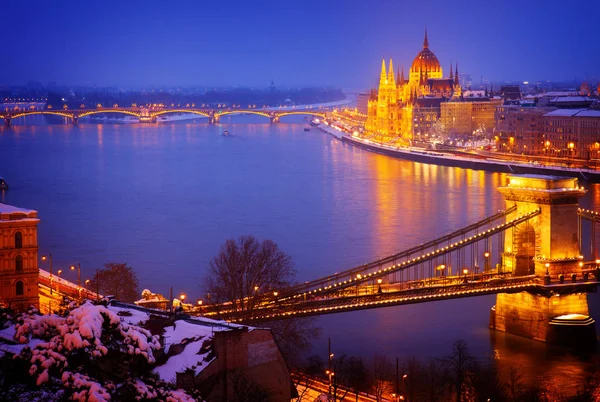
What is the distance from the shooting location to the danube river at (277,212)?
11.5m

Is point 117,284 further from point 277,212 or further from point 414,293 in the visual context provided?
point 277,212

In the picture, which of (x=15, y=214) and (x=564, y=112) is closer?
(x=15, y=214)

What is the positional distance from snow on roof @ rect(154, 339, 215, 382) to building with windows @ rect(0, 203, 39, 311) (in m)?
4.40

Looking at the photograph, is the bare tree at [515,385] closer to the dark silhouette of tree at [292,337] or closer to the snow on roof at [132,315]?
the dark silhouette of tree at [292,337]

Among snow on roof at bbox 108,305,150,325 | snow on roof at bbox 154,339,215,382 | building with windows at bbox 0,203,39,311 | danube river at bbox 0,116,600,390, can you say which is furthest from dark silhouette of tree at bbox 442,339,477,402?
building with windows at bbox 0,203,39,311

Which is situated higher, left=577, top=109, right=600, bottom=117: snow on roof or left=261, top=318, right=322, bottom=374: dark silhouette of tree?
left=577, top=109, right=600, bottom=117: snow on roof

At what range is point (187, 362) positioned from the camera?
647cm

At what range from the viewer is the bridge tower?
35.4 ft

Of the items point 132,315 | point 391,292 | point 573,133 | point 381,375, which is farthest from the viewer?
point 573,133

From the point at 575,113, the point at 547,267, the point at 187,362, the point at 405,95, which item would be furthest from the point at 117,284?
the point at 405,95

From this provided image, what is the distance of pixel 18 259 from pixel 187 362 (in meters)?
4.83

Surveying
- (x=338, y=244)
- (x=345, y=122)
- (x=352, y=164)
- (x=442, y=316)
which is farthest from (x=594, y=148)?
(x=345, y=122)

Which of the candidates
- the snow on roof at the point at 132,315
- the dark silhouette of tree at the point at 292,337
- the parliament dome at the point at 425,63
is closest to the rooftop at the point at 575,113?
the parliament dome at the point at 425,63

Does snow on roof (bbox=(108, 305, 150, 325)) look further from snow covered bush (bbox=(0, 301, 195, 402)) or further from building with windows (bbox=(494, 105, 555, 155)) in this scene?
building with windows (bbox=(494, 105, 555, 155))
